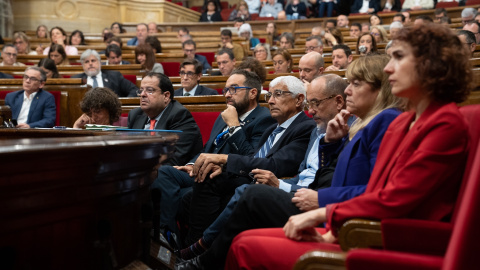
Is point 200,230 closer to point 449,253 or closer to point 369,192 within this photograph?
point 369,192

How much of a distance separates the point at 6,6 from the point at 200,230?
887cm

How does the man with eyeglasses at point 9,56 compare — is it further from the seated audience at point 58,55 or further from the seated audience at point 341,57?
the seated audience at point 341,57

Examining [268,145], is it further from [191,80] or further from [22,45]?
[22,45]

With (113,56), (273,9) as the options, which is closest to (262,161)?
(113,56)

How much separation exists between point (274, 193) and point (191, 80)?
3.00 m

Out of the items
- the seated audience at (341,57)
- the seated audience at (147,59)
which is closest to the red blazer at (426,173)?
the seated audience at (341,57)

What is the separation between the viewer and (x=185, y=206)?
3.09 m

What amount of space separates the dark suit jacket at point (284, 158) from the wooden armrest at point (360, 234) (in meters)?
1.19

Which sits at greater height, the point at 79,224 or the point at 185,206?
the point at 79,224

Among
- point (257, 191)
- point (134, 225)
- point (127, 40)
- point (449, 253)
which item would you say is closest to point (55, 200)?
point (134, 225)

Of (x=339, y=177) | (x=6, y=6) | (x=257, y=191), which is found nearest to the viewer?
(x=339, y=177)

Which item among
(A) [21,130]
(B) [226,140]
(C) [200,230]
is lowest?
(C) [200,230]

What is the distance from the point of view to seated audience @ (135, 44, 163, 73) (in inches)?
252

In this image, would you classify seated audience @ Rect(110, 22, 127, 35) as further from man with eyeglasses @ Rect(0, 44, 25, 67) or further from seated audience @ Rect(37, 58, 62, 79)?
seated audience @ Rect(37, 58, 62, 79)
